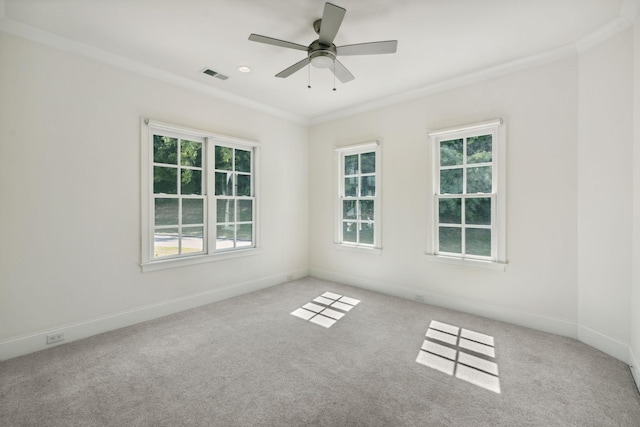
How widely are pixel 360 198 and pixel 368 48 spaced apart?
2.60 metres

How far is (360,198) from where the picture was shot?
4.76m

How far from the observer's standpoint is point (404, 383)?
7.30 feet

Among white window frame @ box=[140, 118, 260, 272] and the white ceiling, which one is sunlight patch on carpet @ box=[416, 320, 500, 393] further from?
the white ceiling

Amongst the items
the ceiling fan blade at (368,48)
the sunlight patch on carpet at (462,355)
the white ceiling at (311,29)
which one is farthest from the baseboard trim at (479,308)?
the ceiling fan blade at (368,48)

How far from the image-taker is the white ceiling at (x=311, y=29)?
2.36 metres

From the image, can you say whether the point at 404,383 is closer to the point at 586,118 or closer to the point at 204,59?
the point at 586,118

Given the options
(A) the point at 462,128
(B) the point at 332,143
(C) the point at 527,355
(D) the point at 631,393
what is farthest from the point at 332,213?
(D) the point at 631,393

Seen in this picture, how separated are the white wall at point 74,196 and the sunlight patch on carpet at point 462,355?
9.90 ft

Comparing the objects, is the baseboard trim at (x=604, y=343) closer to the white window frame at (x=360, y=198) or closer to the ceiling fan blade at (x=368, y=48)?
the white window frame at (x=360, y=198)

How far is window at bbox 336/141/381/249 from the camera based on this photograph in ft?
14.9

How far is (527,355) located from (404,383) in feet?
4.35

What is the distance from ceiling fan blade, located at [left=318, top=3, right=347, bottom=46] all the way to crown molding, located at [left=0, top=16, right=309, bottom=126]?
2200 millimetres

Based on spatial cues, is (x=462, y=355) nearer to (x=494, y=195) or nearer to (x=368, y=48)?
(x=494, y=195)

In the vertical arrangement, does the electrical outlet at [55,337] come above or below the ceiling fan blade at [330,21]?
below
